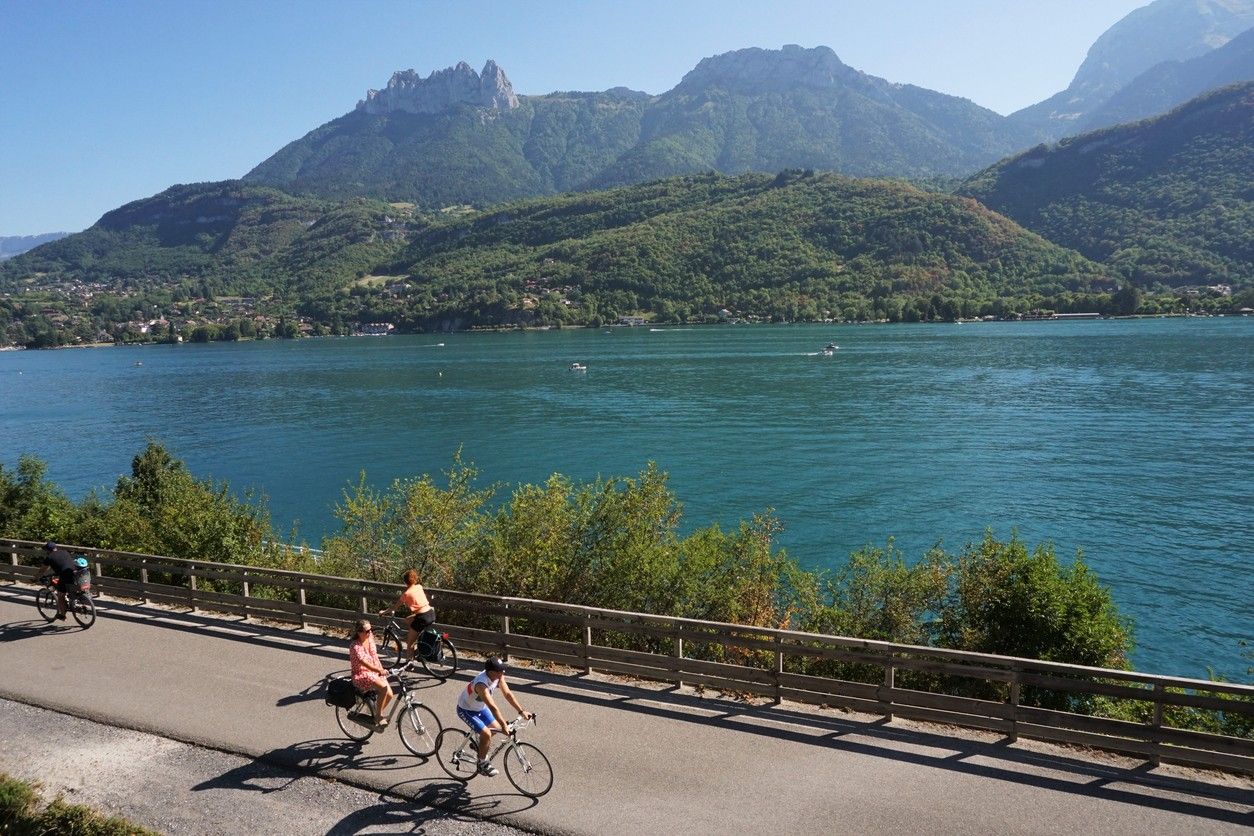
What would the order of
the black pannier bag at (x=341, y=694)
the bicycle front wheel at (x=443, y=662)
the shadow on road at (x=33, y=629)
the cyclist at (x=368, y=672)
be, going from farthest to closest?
the shadow on road at (x=33, y=629), the bicycle front wheel at (x=443, y=662), the cyclist at (x=368, y=672), the black pannier bag at (x=341, y=694)

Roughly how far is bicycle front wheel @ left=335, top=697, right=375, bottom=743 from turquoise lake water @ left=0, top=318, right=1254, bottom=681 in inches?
940

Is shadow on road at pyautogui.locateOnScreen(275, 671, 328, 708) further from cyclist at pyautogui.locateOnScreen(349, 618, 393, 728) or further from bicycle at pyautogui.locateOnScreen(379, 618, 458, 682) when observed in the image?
cyclist at pyautogui.locateOnScreen(349, 618, 393, 728)

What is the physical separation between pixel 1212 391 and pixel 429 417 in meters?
75.0

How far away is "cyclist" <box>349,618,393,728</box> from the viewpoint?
10.7 meters

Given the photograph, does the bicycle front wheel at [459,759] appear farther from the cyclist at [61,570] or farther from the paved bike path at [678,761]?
the cyclist at [61,570]

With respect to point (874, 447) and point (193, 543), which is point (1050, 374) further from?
point (193, 543)

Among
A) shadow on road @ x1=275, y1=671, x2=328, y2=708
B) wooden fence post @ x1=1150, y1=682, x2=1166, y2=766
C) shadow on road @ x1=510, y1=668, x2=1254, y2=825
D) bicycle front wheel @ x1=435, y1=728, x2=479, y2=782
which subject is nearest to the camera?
shadow on road @ x1=510, y1=668, x2=1254, y2=825

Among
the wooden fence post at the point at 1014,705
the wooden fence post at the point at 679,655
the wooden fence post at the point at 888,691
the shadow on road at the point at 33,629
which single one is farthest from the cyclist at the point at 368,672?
the shadow on road at the point at 33,629

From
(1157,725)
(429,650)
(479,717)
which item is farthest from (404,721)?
(1157,725)

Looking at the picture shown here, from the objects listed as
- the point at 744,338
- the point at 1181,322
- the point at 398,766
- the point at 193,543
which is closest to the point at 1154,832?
the point at 398,766

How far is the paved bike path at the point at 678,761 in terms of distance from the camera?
348 inches

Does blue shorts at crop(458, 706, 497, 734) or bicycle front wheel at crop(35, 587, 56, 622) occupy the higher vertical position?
blue shorts at crop(458, 706, 497, 734)

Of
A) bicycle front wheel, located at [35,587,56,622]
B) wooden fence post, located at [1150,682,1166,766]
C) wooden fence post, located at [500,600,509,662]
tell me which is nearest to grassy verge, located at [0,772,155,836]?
wooden fence post, located at [500,600,509,662]

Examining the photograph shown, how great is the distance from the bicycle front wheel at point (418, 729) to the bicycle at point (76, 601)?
30.7ft
